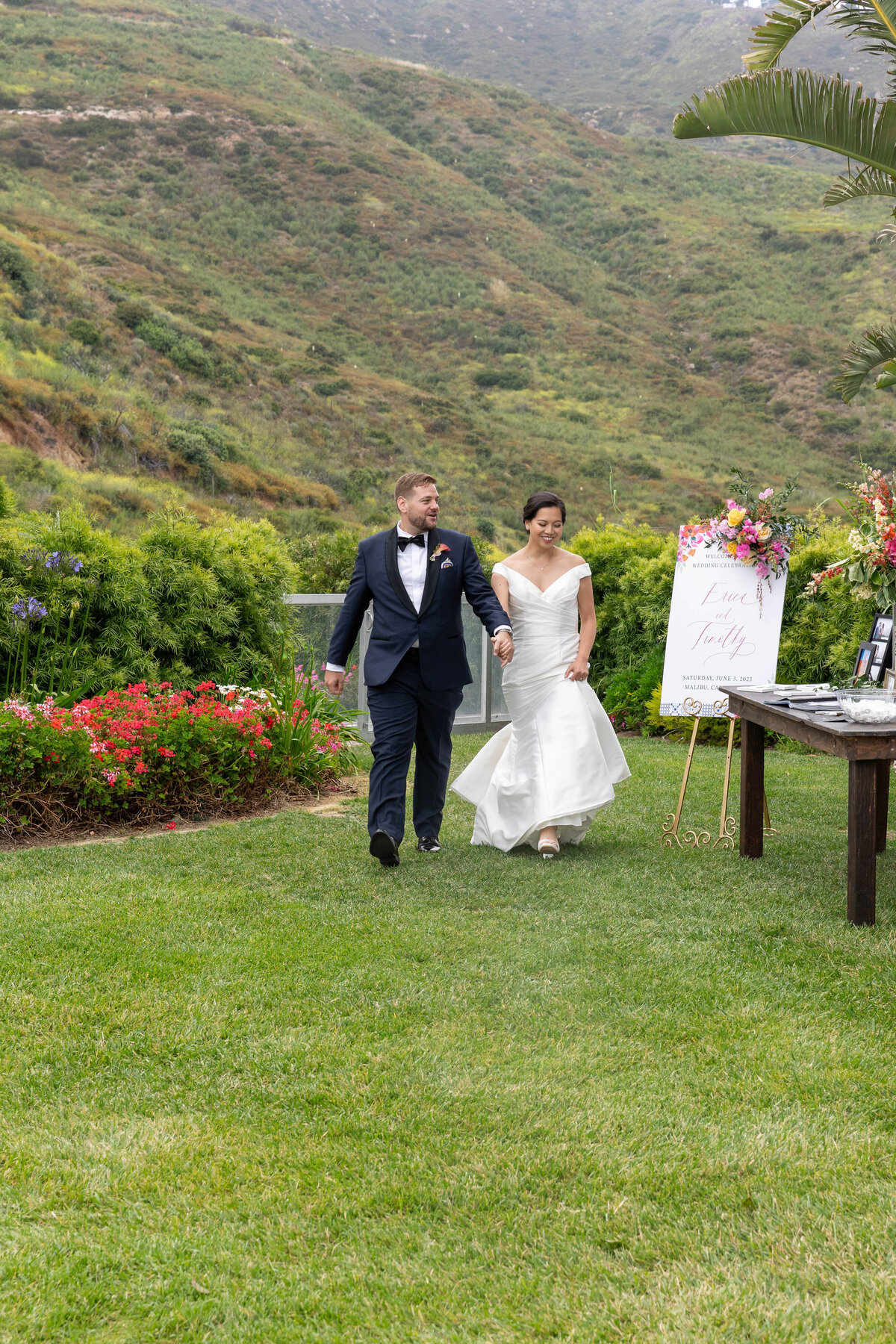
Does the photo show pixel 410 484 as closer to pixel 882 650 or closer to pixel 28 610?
pixel 882 650

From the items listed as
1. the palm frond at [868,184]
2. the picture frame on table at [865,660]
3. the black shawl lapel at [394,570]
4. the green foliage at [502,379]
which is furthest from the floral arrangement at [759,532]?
the green foliage at [502,379]

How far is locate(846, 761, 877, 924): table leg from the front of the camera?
4449 mm

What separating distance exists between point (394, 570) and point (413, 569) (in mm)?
108

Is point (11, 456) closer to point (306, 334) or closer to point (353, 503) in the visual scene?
point (353, 503)

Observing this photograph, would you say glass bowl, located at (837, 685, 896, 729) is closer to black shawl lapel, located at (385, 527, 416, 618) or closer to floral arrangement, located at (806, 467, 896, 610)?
floral arrangement, located at (806, 467, 896, 610)

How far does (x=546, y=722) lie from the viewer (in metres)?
5.99

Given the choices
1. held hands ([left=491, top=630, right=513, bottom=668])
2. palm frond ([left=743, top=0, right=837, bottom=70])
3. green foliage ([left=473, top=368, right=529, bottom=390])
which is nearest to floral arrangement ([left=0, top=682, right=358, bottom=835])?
held hands ([left=491, top=630, right=513, bottom=668])

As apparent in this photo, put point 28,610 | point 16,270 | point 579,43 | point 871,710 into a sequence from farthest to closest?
point 579,43 → point 16,270 → point 28,610 → point 871,710

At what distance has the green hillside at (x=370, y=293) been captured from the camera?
34344 mm

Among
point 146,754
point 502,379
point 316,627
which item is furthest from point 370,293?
point 146,754

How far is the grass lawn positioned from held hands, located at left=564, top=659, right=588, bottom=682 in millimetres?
1274

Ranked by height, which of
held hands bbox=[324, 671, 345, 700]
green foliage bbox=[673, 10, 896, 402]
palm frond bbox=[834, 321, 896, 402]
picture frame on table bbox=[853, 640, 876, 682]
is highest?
green foliage bbox=[673, 10, 896, 402]

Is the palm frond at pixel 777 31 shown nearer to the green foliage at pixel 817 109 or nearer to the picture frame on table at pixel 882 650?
the green foliage at pixel 817 109

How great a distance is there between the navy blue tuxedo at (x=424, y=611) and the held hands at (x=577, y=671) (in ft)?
1.80
